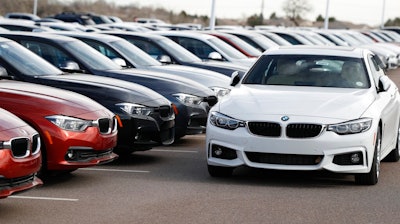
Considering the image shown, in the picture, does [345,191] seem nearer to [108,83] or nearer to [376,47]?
[108,83]

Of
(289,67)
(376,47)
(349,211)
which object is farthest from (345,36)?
(349,211)

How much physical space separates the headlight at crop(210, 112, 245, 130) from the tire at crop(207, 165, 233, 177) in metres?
0.49

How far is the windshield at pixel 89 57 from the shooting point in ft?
47.1

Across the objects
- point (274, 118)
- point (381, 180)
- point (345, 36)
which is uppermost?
point (274, 118)

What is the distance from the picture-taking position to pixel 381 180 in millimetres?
11867

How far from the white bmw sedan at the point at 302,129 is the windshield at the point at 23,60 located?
7.79 feet

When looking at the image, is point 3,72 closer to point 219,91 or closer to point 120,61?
point 120,61

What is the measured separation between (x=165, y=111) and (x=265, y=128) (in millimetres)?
2373

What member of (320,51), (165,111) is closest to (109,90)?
(165,111)

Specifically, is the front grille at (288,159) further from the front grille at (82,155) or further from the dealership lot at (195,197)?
the front grille at (82,155)

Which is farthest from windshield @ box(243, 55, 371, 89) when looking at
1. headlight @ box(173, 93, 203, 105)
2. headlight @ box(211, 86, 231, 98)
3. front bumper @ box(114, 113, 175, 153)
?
headlight @ box(211, 86, 231, 98)

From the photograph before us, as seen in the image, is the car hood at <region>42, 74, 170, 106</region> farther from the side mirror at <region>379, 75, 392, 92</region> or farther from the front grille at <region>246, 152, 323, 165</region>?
the side mirror at <region>379, 75, 392, 92</region>

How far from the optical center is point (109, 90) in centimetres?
1261

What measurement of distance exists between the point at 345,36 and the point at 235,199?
3912cm
